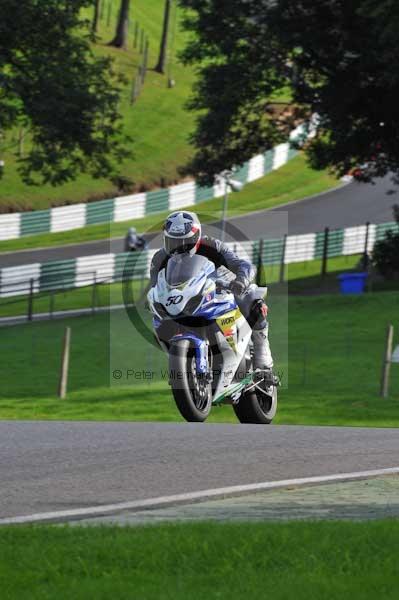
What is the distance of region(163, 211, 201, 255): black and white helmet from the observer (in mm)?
12242

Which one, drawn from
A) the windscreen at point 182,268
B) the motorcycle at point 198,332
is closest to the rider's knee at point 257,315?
the motorcycle at point 198,332

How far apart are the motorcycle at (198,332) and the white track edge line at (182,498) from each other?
1566 mm

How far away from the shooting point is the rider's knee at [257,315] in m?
13.4

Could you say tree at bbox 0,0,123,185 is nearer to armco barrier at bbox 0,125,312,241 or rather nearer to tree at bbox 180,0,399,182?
tree at bbox 180,0,399,182

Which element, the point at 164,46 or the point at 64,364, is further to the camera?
the point at 164,46

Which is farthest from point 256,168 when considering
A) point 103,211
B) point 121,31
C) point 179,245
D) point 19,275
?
point 179,245

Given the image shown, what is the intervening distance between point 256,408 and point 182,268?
293cm

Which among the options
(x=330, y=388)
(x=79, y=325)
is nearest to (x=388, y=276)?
(x=79, y=325)

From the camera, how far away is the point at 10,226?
62656 millimetres

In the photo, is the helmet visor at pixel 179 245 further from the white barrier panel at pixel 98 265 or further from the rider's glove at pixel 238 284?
the white barrier panel at pixel 98 265

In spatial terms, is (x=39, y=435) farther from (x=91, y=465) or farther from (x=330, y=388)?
(x=330, y=388)

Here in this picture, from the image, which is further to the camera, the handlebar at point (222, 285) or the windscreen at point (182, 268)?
the handlebar at point (222, 285)

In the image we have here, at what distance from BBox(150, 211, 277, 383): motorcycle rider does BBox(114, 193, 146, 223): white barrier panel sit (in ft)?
177

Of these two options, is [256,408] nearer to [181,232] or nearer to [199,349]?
[199,349]
